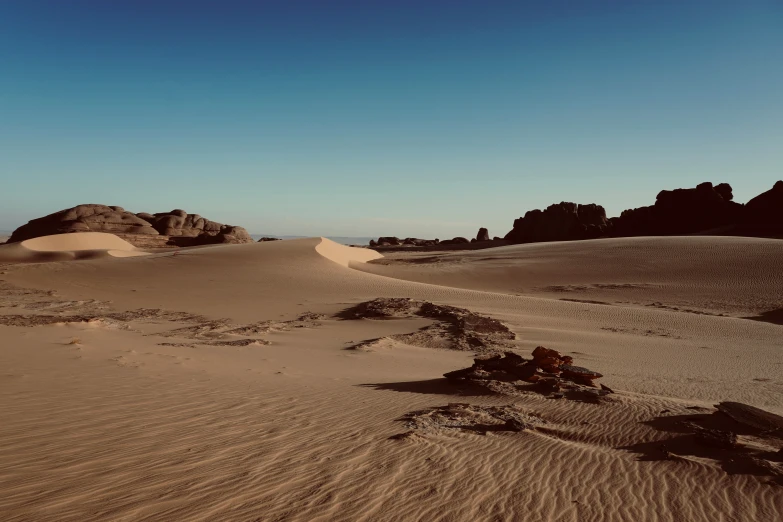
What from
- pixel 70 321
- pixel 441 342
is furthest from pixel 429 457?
pixel 70 321

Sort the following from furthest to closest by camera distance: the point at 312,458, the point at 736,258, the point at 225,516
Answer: the point at 736,258 → the point at 312,458 → the point at 225,516

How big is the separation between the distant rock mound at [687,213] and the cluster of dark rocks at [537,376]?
185 ft

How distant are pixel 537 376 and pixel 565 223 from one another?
60.9m

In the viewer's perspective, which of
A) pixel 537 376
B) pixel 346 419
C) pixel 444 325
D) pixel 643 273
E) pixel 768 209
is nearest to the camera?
pixel 346 419

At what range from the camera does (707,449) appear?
5324 mm

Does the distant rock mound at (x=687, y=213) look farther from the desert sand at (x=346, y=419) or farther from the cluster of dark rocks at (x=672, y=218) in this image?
the desert sand at (x=346, y=419)

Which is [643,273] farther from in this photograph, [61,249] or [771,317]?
[61,249]

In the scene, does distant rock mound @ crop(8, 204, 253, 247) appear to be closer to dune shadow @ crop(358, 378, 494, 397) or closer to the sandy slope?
the sandy slope

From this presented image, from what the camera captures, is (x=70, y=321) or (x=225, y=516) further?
(x=70, y=321)

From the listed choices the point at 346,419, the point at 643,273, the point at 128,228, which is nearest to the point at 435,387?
the point at 346,419

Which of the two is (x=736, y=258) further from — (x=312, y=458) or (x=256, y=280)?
(x=312, y=458)

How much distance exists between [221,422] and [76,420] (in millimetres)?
1663

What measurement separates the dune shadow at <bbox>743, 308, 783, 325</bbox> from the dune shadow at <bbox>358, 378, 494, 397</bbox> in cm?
1692

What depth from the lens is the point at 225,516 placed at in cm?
362
